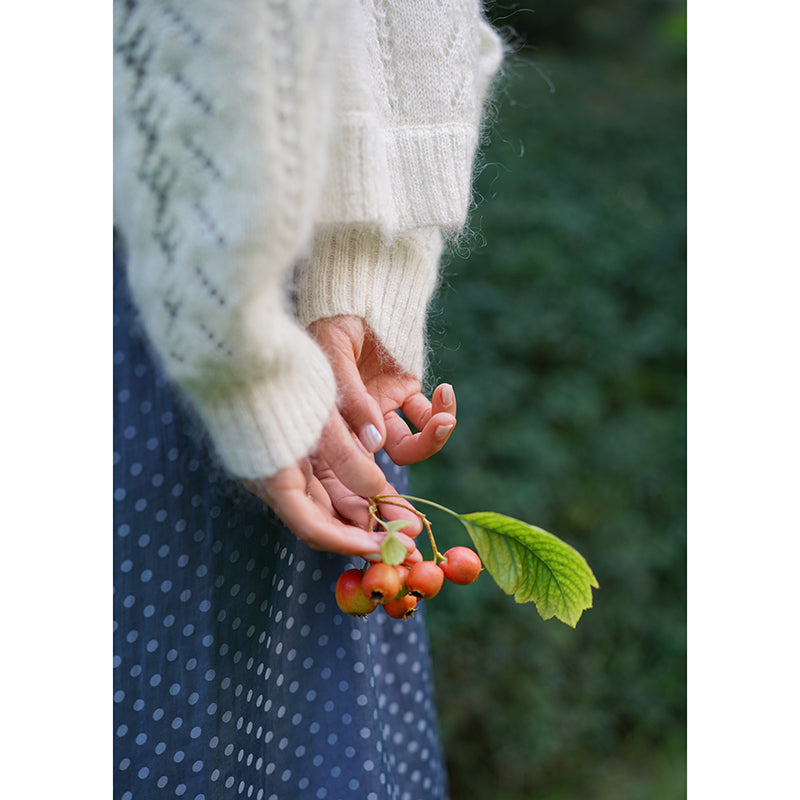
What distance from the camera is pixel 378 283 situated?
2.13ft

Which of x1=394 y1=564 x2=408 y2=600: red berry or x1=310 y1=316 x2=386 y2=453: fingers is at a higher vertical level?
x1=310 y1=316 x2=386 y2=453: fingers

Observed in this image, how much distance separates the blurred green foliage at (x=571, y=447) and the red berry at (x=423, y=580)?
1.20 meters

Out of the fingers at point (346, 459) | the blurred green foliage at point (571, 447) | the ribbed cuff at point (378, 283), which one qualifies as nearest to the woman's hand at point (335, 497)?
the fingers at point (346, 459)

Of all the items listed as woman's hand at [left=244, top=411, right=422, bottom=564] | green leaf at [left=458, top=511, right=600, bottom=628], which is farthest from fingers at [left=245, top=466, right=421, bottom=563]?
green leaf at [left=458, top=511, right=600, bottom=628]

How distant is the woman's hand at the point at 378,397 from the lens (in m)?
0.60

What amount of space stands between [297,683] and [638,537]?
152 cm

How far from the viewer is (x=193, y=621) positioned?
23.5 inches

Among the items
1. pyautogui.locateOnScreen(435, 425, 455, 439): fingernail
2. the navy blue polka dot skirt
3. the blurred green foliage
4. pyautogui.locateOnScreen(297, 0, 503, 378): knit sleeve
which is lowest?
the blurred green foliage

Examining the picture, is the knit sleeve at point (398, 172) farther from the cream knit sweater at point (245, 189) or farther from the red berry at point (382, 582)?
the red berry at point (382, 582)

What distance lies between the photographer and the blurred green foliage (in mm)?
1840

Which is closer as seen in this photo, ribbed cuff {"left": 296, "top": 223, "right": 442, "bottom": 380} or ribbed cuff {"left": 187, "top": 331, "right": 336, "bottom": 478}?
ribbed cuff {"left": 187, "top": 331, "right": 336, "bottom": 478}

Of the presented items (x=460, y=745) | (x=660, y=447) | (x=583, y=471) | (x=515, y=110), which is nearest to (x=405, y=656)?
(x=460, y=745)

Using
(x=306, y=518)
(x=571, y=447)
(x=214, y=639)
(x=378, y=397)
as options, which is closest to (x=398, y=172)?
(x=378, y=397)

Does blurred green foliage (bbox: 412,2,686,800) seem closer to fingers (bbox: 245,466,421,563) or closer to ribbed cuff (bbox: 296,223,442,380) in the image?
ribbed cuff (bbox: 296,223,442,380)
